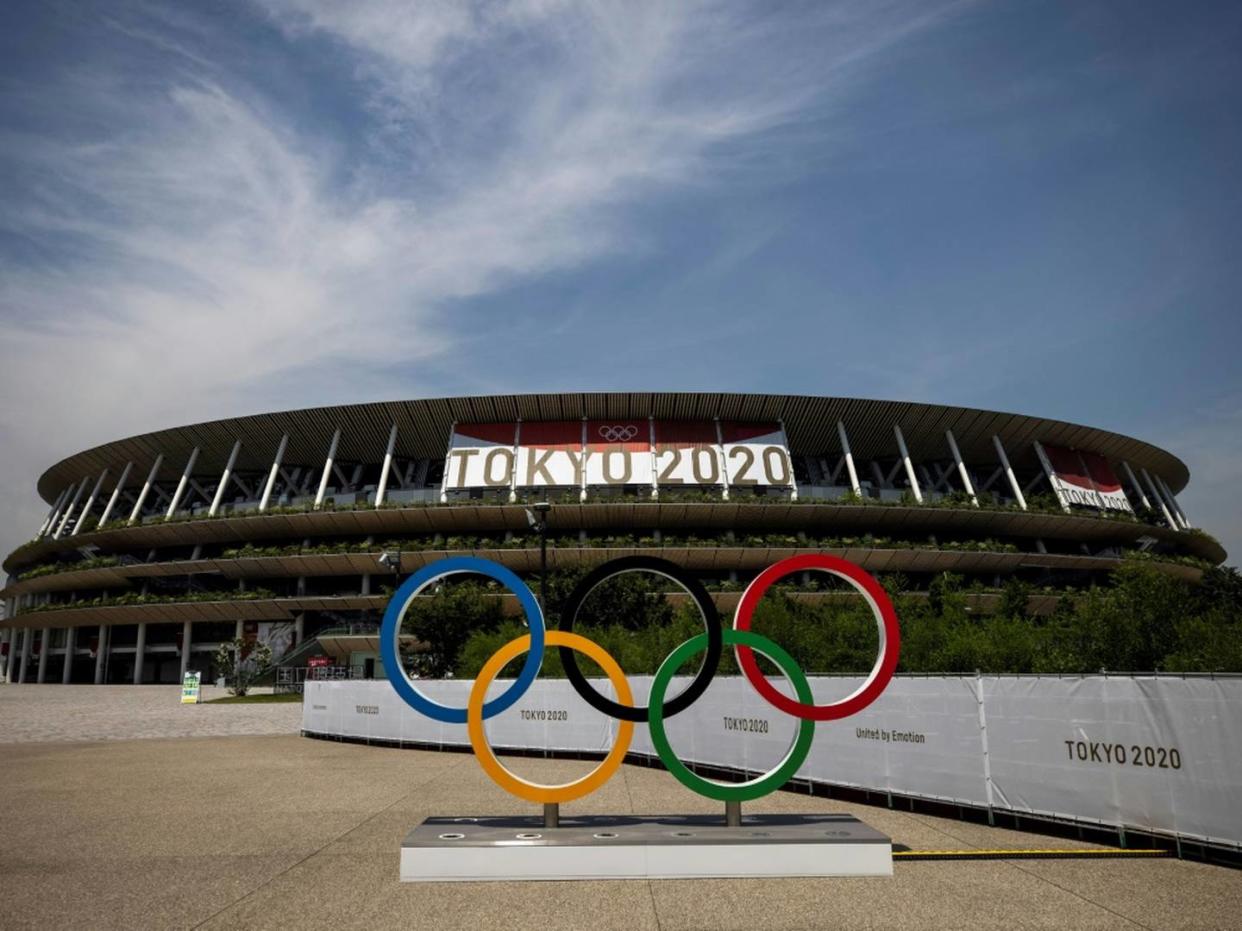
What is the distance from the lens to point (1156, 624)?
1437 centimetres

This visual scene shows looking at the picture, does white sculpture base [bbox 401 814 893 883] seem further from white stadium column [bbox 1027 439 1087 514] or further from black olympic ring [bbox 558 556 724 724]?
white stadium column [bbox 1027 439 1087 514]

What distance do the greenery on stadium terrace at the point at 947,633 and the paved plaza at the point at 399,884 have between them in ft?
14.7

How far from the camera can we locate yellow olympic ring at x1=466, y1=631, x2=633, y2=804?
841 cm

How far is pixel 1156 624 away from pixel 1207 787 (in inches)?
287

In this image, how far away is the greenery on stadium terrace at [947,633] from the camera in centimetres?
1391

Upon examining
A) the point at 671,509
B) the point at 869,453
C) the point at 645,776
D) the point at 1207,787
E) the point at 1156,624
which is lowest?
the point at 645,776

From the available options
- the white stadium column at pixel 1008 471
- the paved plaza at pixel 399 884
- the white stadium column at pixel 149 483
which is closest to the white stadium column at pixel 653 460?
the white stadium column at pixel 1008 471

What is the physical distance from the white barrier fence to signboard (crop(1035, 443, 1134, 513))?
46345mm

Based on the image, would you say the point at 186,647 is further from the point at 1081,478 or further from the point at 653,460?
the point at 1081,478

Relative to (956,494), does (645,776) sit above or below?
below

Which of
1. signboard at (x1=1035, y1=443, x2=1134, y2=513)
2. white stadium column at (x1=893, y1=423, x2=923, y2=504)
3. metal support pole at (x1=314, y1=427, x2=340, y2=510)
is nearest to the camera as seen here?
white stadium column at (x1=893, y1=423, x2=923, y2=504)

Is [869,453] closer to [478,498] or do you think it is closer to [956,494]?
[956,494]

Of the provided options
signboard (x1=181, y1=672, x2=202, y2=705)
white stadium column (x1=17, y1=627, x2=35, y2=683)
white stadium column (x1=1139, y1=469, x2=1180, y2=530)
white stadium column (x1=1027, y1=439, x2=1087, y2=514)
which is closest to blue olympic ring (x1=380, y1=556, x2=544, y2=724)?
signboard (x1=181, y1=672, x2=202, y2=705)

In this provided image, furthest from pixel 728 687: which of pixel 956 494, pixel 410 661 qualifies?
pixel 956 494
